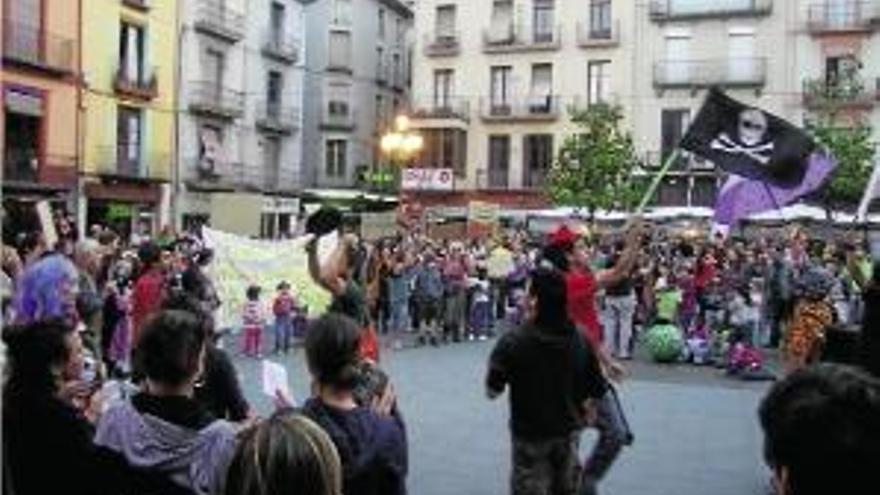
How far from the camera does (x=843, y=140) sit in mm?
42281

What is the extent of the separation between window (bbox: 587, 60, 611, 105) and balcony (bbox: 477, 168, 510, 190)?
4.56 meters

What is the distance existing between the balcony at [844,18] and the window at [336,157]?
19506 mm

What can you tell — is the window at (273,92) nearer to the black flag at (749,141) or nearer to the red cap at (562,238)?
the black flag at (749,141)

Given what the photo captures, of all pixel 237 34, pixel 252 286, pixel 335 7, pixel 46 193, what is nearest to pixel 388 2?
pixel 335 7


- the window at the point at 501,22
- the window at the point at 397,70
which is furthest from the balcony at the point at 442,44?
the window at the point at 397,70

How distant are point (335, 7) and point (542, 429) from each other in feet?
176

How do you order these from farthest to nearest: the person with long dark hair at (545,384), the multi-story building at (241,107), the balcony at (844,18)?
the balcony at (844,18) < the multi-story building at (241,107) < the person with long dark hair at (545,384)

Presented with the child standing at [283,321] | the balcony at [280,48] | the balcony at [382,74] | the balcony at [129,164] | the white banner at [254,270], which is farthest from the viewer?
the balcony at [382,74]

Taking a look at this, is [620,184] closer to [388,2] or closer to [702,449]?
[388,2]

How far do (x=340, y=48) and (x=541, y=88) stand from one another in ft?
31.4

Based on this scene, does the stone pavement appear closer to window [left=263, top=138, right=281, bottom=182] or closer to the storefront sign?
the storefront sign

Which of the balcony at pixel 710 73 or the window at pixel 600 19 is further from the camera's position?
the window at pixel 600 19

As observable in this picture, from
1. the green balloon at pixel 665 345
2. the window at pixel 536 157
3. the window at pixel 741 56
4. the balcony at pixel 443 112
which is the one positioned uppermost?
the window at pixel 741 56

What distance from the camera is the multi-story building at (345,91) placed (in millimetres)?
57719
